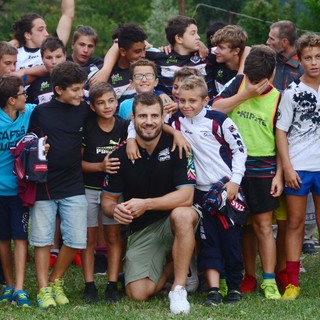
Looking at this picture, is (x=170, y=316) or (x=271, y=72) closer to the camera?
(x=170, y=316)

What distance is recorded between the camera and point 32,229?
23.2 feet

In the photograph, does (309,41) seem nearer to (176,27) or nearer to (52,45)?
(176,27)

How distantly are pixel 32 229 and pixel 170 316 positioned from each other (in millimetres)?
1497

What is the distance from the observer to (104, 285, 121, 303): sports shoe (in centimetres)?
711

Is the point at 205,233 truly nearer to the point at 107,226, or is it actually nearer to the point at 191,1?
the point at 107,226

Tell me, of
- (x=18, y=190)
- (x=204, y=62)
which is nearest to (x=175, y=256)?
(x=18, y=190)

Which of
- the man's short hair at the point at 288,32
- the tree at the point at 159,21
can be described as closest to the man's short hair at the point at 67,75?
the man's short hair at the point at 288,32

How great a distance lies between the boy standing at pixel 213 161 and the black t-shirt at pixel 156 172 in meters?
0.20

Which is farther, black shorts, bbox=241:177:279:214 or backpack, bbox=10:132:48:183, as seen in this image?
black shorts, bbox=241:177:279:214

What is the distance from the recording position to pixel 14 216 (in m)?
7.16

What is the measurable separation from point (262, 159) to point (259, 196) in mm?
348

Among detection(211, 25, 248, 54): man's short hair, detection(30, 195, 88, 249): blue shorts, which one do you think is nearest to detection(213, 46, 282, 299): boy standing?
detection(211, 25, 248, 54): man's short hair

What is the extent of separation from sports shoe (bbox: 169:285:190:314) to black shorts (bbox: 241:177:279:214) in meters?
1.12

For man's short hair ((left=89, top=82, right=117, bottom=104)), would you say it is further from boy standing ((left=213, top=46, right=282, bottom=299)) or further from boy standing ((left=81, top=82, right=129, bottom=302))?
boy standing ((left=213, top=46, right=282, bottom=299))
